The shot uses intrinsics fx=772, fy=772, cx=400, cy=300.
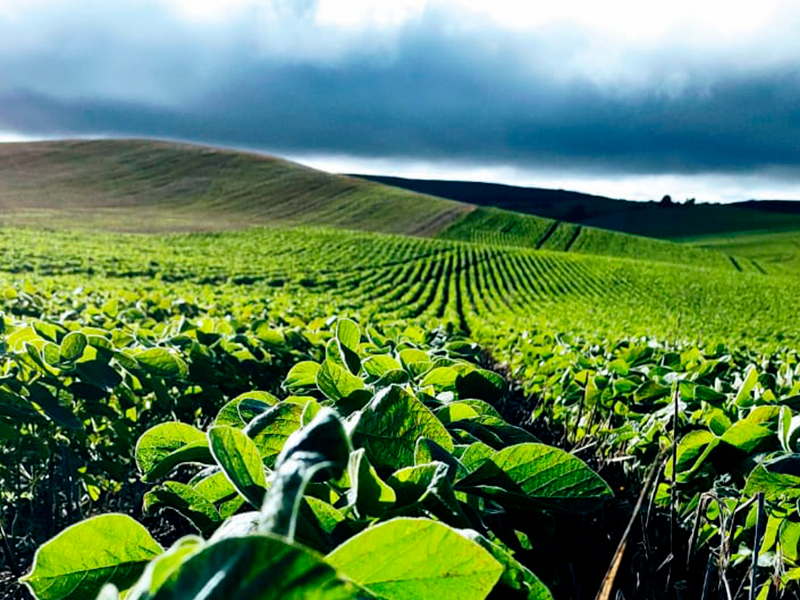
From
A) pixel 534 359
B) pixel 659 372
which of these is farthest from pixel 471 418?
pixel 534 359

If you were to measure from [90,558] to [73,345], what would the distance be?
139cm

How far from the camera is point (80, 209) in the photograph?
194 feet

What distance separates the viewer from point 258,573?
0.46 metres

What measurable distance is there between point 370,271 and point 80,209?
33662mm

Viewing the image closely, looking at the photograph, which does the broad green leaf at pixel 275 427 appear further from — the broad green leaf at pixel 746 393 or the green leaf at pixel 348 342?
the broad green leaf at pixel 746 393

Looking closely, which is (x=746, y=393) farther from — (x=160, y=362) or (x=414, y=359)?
(x=160, y=362)

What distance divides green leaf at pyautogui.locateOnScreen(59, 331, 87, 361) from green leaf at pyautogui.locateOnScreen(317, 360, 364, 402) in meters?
1.08

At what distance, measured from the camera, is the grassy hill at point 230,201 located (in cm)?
6081

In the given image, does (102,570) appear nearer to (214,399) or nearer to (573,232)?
(214,399)

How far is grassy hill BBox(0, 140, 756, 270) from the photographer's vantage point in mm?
60812

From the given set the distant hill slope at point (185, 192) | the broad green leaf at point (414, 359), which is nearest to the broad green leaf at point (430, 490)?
the broad green leaf at point (414, 359)

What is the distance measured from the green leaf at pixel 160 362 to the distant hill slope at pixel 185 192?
51202 mm

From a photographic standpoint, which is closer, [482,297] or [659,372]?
[659,372]

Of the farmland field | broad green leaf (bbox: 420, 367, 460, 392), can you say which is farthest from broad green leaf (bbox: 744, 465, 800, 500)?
broad green leaf (bbox: 420, 367, 460, 392)
